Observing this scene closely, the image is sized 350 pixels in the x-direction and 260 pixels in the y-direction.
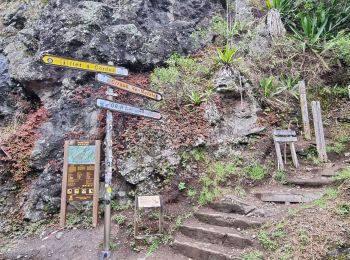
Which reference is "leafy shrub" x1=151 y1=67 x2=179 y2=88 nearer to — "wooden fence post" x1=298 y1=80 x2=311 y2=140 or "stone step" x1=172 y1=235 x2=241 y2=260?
"wooden fence post" x1=298 y1=80 x2=311 y2=140

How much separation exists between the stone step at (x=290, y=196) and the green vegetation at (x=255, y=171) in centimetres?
58

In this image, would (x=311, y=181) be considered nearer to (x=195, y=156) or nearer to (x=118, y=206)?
(x=195, y=156)

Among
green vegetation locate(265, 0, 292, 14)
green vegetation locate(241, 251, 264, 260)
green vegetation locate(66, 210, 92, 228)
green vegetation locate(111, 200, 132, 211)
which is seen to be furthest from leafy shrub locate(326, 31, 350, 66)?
green vegetation locate(66, 210, 92, 228)

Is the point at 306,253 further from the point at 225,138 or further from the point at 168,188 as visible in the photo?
the point at 225,138

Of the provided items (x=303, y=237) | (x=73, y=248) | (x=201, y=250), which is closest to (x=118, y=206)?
(x=73, y=248)

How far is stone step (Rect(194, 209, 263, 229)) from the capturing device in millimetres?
4773

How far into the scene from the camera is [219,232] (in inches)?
187

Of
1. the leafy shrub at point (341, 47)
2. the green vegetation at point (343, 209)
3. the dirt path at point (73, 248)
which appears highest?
the leafy shrub at point (341, 47)

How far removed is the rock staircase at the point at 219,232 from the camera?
4.45 metres

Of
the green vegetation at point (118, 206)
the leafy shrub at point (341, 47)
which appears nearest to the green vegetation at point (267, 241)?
the green vegetation at point (118, 206)

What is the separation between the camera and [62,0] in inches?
340

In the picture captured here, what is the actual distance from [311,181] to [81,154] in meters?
4.70

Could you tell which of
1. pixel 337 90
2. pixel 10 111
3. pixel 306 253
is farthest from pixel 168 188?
pixel 337 90

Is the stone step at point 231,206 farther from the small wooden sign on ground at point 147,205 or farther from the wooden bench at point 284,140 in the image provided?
the wooden bench at point 284,140
